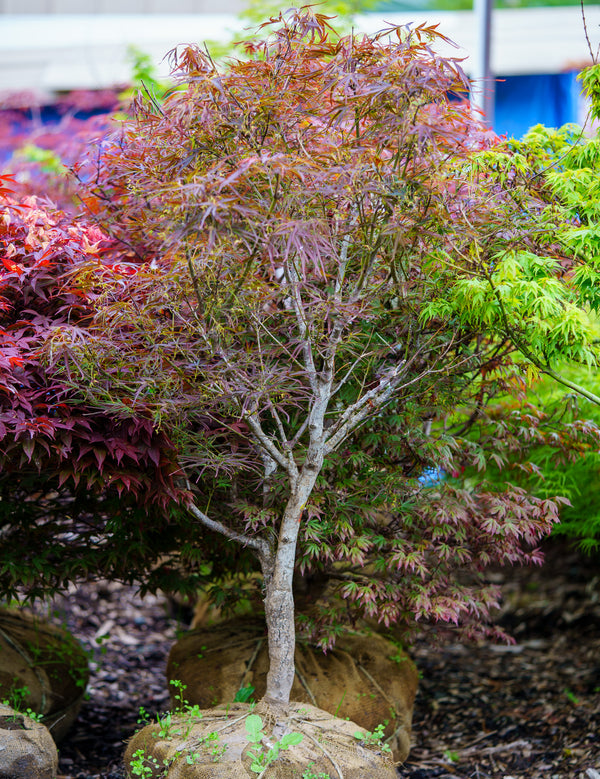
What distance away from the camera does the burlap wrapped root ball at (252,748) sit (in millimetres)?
2879

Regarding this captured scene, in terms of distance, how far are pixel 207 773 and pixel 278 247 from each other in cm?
209

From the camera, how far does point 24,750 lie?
3.02m

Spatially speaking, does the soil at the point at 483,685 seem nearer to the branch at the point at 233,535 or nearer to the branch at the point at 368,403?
the branch at the point at 233,535

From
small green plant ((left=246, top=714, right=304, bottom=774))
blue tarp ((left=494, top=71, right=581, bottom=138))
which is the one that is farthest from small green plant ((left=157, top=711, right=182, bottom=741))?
blue tarp ((left=494, top=71, right=581, bottom=138))

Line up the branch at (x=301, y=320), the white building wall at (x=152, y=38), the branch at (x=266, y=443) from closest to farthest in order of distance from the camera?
1. the branch at (x=301, y=320)
2. the branch at (x=266, y=443)
3. the white building wall at (x=152, y=38)

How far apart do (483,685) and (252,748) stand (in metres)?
2.51

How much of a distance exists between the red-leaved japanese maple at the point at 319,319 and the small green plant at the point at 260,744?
23 centimetres

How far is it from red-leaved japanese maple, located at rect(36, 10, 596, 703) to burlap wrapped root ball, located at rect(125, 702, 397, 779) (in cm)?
16

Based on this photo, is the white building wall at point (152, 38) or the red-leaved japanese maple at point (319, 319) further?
the white building wall at point (152, 38)

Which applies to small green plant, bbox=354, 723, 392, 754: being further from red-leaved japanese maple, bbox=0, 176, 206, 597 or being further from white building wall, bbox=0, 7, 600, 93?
white building wall, bbox=0, 7, 600, 93

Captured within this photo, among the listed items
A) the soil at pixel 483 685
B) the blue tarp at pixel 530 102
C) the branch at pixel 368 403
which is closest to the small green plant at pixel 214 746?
the soil at pixel 483 685

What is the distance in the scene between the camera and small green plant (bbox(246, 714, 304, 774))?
2857 mm

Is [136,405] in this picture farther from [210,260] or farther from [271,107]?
[271,107]

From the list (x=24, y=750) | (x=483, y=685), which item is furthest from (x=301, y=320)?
(x=483, y=685)
